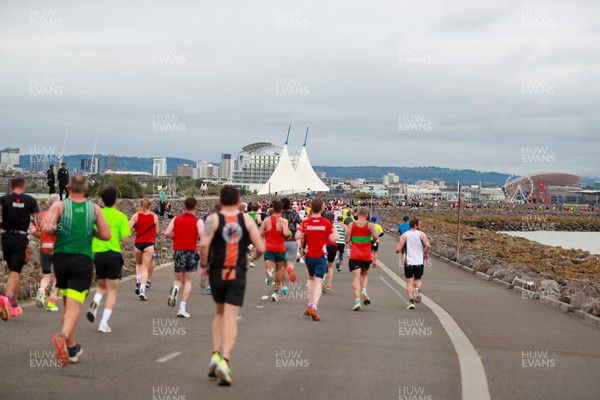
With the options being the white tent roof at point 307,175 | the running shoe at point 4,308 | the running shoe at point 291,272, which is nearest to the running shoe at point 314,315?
the running shoe at point 291,272

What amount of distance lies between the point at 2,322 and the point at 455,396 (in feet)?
22.3

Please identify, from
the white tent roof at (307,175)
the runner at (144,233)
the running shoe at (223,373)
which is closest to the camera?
the running shoe at (223,373)

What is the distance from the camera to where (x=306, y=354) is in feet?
35.8

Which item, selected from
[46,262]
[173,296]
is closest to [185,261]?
[173,296]

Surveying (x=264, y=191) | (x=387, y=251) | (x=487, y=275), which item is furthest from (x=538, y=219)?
(x=487, y=275)

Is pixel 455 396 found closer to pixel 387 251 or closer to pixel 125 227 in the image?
pixel 125 227

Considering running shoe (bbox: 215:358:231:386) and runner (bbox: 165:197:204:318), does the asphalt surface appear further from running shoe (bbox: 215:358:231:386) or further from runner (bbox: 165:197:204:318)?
runner (bbox: 165:197:204:318)

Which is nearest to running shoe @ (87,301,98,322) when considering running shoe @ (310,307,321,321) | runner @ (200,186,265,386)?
runner @ (200,186,265,386)

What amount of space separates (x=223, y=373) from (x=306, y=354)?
2.48 meters

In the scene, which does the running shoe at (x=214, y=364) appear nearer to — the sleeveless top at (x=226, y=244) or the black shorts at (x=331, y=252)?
the sleeveless top at (x=226, y=244)

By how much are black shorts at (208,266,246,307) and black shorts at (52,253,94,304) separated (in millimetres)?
1580

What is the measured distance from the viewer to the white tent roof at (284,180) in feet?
356

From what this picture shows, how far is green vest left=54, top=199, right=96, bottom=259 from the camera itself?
952cm

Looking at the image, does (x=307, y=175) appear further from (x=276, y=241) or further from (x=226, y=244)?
(x=226, y=244)
